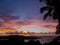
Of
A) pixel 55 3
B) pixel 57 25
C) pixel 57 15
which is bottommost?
pixel 57 25

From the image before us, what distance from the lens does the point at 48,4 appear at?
57.3 feet

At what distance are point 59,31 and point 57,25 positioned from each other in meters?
0.68

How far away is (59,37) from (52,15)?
293cm

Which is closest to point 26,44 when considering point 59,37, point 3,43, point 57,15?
point 3,43

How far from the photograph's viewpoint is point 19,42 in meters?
12.2

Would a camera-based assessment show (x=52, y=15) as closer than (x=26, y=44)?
No

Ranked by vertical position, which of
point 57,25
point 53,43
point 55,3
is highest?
point 55,3

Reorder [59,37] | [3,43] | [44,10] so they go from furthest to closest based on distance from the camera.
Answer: [44,10], [59,37], [3,43]

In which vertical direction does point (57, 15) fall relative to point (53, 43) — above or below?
above

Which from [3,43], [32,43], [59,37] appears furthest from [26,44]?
[59,37]

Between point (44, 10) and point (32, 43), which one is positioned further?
point (44, 10)

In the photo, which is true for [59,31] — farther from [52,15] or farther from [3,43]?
[3,43]

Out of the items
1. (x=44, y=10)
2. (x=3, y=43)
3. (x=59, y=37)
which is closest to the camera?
(x=3, y=43)

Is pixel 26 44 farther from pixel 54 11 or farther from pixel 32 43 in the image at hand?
pixel 54 11
